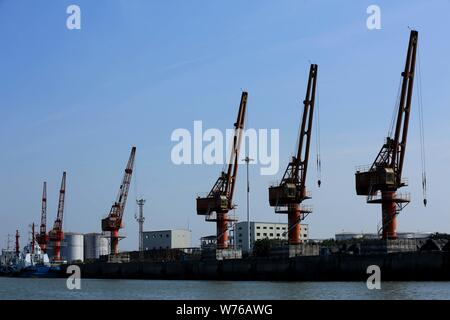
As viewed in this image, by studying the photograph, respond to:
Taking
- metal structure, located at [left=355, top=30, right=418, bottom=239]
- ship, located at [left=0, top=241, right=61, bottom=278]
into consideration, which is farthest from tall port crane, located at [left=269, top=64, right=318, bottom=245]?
ship, located at [left=0, top=241, right=61, bottom=278]

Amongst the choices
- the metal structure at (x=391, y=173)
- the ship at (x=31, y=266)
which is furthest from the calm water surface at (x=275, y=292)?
the ship at (x=31, y=266)

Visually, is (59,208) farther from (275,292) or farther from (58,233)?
(275,292)

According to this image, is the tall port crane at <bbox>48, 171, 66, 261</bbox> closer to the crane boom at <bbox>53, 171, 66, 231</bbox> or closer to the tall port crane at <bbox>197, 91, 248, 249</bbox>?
the crane boom at <bbox>53, 171, 66, 231</bbox>
